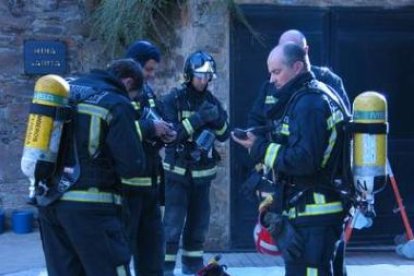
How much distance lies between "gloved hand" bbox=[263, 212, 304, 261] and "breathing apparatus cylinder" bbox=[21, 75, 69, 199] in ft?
4.51

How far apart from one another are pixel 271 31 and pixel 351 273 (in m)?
2.49

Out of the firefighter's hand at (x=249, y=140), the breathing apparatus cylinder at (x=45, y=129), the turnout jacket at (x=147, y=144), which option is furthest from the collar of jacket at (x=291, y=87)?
the breathing apparatus cylinder at (x=45, y=129)

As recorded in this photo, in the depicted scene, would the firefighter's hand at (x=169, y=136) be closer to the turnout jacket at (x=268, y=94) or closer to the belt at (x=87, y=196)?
the turnout jacket at (x=268, y=94)

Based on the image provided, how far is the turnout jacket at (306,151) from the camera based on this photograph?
442 cm

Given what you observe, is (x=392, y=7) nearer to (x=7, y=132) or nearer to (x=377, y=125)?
(x=377, y=125)

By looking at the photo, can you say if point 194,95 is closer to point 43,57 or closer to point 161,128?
point 161,128

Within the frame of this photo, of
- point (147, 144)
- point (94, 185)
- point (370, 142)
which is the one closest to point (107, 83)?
point (94, 185)

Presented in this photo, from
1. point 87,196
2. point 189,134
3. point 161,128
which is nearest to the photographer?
point 87,196

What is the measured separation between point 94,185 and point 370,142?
164 cm

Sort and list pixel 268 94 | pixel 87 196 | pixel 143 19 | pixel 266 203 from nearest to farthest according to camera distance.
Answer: pixel 87 196, pixel 266 203, pixel 268 94, pixel 143 19

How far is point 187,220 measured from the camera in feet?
21.8

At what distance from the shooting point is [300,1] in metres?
7.50

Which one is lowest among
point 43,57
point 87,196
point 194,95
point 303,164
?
point 87,196

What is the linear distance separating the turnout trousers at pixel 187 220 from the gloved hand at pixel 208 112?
0.57 meters
